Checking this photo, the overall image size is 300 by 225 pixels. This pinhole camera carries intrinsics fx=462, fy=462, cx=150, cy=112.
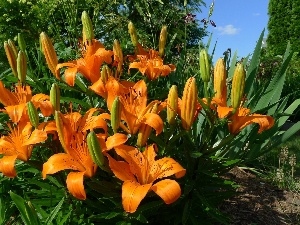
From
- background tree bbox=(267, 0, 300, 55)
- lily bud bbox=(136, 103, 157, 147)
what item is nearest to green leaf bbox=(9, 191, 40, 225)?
lily bud bbox=(136, 103, 157, 147)

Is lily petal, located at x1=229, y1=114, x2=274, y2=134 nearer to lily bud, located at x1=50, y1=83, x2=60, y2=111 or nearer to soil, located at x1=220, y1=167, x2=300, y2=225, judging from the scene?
lily bud, located at x1=50, y1=83, x2=60, y2=111

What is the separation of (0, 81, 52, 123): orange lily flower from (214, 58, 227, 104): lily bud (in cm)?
63

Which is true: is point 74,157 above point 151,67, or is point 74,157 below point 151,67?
below

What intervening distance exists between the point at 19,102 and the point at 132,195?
682 mm

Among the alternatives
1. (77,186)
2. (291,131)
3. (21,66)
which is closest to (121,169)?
(77,186)

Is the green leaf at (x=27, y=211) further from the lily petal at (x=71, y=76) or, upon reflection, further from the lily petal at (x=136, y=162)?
the lily petal at (x=71, y=76)

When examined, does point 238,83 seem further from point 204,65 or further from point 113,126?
point 113,126

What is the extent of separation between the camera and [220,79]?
172 centimetres

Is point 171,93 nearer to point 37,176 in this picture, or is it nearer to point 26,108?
point 26,108

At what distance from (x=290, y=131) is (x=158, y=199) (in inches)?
31.4

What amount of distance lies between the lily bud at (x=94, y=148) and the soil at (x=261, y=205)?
1.36 meters

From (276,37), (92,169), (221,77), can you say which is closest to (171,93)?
(221,77)

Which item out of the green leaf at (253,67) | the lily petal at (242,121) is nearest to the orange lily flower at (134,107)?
the lily petal at (242,121)

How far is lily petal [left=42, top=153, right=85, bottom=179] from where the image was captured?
1.48 metres
